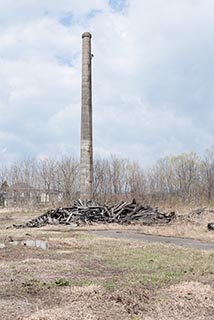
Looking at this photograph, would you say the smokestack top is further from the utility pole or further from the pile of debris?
the pile of debris

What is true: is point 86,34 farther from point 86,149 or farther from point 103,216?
point 103,216

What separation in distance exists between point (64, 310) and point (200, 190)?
36.8m

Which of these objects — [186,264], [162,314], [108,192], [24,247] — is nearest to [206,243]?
[186,264]

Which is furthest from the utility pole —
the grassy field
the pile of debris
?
the grassy field

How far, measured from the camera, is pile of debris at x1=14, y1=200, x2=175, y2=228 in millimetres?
20938

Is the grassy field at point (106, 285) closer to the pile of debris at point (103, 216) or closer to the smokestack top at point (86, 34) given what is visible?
the pile of debris at point (103, 216)

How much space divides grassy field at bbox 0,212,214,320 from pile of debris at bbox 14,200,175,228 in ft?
36.7

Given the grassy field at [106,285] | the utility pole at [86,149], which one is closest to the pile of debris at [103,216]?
the utility pole at [86,149]

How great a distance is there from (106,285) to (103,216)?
16.3 metres

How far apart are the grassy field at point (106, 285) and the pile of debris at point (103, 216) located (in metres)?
11.2

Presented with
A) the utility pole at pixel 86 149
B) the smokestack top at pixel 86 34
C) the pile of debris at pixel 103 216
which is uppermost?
the smokestack top at pixel 86 34

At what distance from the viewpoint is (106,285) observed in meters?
5.75

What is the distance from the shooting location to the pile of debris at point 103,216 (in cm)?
2094

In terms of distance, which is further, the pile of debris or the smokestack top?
the smokestack top
